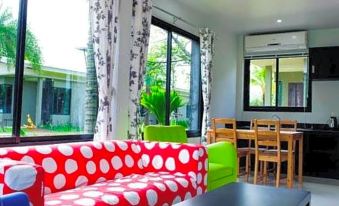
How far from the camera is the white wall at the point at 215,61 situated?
3.87 m

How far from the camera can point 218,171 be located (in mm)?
3400

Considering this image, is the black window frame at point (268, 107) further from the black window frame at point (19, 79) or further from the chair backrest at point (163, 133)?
the black window frame at point (19, 79)

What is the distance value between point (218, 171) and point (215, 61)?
10.8ft

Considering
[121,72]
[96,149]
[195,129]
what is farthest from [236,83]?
[96,149]

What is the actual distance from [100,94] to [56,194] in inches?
53.3

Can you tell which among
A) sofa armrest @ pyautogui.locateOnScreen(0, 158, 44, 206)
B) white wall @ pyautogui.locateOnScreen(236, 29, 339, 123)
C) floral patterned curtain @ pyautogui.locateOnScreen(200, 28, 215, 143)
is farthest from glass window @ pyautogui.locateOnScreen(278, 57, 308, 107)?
sofa armrest @ pyautogui.locateOnScreen(0, 158, 44, 206)

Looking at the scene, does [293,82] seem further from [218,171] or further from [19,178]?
[19,178]

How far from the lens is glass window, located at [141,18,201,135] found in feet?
15.5

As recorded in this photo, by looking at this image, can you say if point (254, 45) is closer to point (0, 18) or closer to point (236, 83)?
point (236, 83)

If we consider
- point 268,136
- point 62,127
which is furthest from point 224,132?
point 62,127

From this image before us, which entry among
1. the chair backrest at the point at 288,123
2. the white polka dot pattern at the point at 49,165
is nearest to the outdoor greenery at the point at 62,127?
the white polka dot pattern at the point at 49,165

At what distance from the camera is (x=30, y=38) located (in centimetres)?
304

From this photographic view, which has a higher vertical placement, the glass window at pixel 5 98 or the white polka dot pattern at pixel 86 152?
the glass window at pixel 5 98

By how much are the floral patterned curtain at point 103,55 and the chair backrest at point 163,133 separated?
0.39 m
